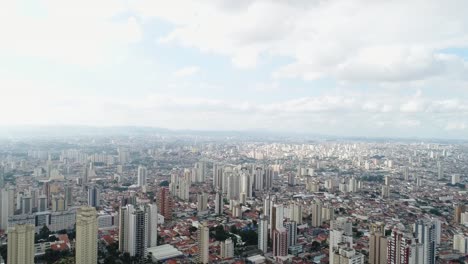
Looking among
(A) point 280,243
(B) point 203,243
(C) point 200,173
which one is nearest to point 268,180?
(C) point 200,173

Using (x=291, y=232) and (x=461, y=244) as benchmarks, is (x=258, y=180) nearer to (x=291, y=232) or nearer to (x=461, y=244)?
(x=291, y=232)

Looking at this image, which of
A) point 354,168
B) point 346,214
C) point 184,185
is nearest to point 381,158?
point 354,168

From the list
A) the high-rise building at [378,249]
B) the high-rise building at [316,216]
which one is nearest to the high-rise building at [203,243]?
the high-rise building at [378,249]

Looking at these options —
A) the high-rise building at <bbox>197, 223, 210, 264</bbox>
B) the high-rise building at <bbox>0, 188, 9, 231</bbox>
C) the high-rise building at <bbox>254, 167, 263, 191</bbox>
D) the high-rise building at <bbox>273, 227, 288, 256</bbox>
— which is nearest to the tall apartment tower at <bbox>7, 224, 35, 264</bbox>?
the high-rise building at <bbox>197, 223, 210, 264</bbox>

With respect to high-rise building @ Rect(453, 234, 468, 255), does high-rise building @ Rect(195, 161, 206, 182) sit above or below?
above

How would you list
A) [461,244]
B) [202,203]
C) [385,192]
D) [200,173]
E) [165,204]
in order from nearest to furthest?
[461,244], [165,204], [202,203], [385,192], [200,173]

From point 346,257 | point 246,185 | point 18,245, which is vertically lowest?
point 246,185

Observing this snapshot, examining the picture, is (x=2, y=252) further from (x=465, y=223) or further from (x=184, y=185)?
(x=465, y=223)

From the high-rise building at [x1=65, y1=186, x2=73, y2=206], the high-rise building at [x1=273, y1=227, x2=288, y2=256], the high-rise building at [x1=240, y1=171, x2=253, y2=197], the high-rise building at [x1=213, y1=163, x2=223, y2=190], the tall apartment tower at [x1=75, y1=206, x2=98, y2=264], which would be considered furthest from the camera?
the high-rise building at [x1=213, y1=163, x2=223, y2=190]

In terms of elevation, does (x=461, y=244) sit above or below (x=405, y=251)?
below

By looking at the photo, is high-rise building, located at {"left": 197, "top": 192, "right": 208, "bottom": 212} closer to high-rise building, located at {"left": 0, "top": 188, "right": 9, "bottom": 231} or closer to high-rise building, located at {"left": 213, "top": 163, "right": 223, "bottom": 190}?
high-rise building, located at {"left": 213, "top": 163, "right": 223, "bottom": 190}
